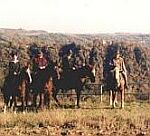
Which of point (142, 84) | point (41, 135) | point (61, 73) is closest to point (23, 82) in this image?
point (61, 73)

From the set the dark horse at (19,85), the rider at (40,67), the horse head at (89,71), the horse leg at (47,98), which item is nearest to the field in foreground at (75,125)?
the dark horse at (19,85)

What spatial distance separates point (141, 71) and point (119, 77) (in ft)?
76.4

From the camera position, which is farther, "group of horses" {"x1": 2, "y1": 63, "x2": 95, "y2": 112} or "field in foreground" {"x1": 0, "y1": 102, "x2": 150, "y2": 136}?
"group of horses" {"x1": 2, "y1": 63, "x2": 95, "y2": 112}

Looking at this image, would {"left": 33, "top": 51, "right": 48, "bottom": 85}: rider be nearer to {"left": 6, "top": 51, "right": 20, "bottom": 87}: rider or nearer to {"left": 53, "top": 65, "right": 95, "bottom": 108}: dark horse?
{"left": 6, "top": 51, "right": 20, "bottom": 87}: rider

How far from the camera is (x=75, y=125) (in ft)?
48.6

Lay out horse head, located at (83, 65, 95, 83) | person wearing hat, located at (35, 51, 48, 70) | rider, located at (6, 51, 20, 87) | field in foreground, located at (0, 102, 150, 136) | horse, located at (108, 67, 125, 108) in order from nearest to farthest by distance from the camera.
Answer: field in foreground, located at (0, 102, 150, 136)
rider, located at (6, 51, 20, 87)
person wearing hat, located at (35, 51, 48, 70)
horse, located at (108, 67, 125, 108)
horse head, located at (83, 65, 95, 83)

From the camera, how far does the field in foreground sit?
14180 mm

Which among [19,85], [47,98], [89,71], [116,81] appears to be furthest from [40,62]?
[116,81]

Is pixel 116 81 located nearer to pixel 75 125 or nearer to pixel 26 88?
pixel 26 88

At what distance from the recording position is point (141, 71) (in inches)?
1757

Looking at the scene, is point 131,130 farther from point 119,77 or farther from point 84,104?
point 84,104

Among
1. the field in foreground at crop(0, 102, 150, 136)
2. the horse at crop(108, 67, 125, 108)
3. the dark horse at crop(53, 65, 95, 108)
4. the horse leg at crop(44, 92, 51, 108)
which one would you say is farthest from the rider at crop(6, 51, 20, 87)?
the horse at crop(108, 67, 125, 108)

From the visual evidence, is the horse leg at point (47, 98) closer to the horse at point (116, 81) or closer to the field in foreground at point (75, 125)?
the horse at point (116, 81)

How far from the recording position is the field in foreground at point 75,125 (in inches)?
558
